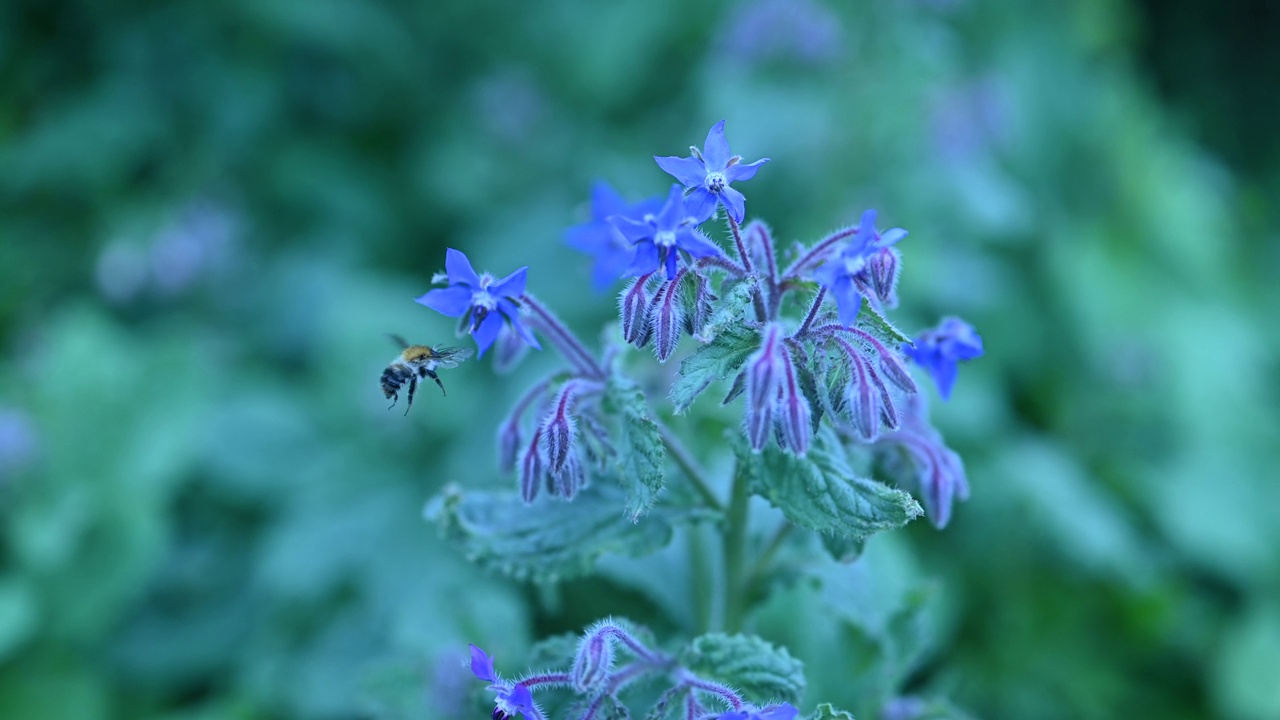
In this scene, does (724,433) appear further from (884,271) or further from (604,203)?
(604,203)

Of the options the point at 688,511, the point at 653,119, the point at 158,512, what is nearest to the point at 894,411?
the point at 688,511

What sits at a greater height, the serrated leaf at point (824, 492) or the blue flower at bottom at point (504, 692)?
the serrated leaf at point (824, 492)

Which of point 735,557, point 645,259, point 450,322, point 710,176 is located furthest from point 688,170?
point 450,322

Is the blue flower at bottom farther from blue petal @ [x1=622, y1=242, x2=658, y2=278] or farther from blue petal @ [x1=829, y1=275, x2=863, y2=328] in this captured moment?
blue petal @ [x1=829, y1=275, x2=863, y2=328]

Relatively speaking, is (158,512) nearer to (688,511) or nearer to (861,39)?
(688,511)

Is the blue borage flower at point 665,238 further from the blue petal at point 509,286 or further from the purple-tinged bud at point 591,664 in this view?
the purple-tinged bud at point 591,664

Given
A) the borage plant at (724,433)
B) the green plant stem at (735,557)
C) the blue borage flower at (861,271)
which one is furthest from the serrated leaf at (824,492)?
the blue borage flower at (861,271)

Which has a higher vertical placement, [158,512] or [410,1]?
[410,1]
